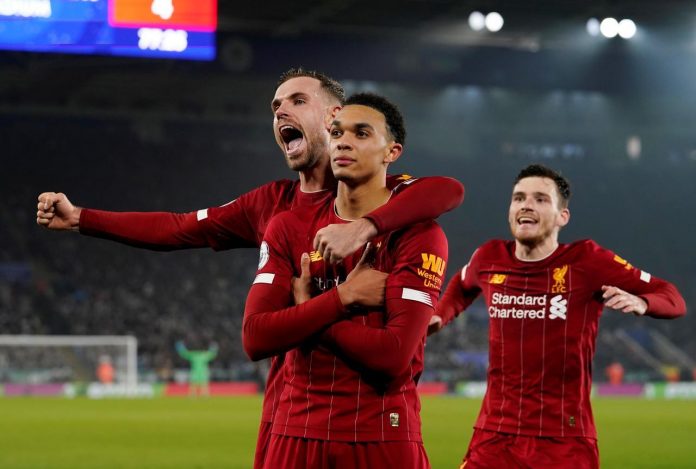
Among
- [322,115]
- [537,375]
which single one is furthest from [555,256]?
[322,115]

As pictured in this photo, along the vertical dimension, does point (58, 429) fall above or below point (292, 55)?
below

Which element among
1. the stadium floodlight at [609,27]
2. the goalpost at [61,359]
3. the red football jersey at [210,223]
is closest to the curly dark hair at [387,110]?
the red football jersey at [210,223]

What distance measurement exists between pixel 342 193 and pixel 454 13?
25977mm

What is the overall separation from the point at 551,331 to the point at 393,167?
94.9 feet

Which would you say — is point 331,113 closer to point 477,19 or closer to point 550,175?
point 550,175

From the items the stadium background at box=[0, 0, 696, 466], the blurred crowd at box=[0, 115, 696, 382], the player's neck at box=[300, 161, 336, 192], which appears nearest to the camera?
the player's neck at box=[300, 161, 336, 192]

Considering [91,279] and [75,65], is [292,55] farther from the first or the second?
[91,279]

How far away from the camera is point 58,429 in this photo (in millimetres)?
15570

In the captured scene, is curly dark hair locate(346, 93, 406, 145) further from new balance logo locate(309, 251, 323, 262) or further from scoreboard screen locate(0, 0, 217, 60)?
scoreboard screen locate(0, 0, 217, 60)

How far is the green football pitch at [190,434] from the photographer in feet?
38.2

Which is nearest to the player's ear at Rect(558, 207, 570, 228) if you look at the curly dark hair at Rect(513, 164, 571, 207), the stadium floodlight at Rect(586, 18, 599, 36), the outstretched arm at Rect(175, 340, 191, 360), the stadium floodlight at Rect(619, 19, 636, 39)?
the curly dark hair at Rect(513, 164, 571, 207)

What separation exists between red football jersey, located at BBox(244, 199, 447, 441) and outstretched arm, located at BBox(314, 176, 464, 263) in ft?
0.23

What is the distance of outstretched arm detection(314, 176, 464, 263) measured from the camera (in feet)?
10.5

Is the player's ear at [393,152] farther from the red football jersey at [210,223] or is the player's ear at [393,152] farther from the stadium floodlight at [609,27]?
the stadium floodlight at [609,27]
